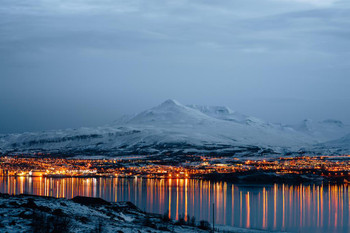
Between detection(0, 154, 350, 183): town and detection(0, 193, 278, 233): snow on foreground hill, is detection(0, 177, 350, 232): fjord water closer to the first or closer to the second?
detection(0, 193, 278, 233): snow on foreground hill

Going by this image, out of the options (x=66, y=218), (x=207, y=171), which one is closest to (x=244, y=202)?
(x=66, y=218)

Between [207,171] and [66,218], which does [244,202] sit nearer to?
[66,218]

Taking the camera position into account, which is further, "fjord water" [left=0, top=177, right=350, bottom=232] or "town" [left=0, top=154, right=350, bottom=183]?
"town" [left=0, top=154, right=350, bottom=183]

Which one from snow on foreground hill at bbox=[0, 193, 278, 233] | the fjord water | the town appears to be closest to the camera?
snow on foreground hill at bbox=[0, 193, 278, 233]

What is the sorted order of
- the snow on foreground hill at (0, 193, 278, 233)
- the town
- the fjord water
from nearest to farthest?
1. the snow on foreground hill at (0, 193, 278, 233)
2. the fjord water
3. the town

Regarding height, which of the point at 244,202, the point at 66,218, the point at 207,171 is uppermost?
the point at 66,218

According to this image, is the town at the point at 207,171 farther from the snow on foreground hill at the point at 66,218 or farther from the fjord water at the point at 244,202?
the snow on foreground hill at the point at 66,218

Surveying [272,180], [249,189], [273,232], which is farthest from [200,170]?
[273,232]

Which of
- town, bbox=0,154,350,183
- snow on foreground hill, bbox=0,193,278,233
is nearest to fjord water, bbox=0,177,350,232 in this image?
snow on foreground hill, bbox=0,193,278,233
